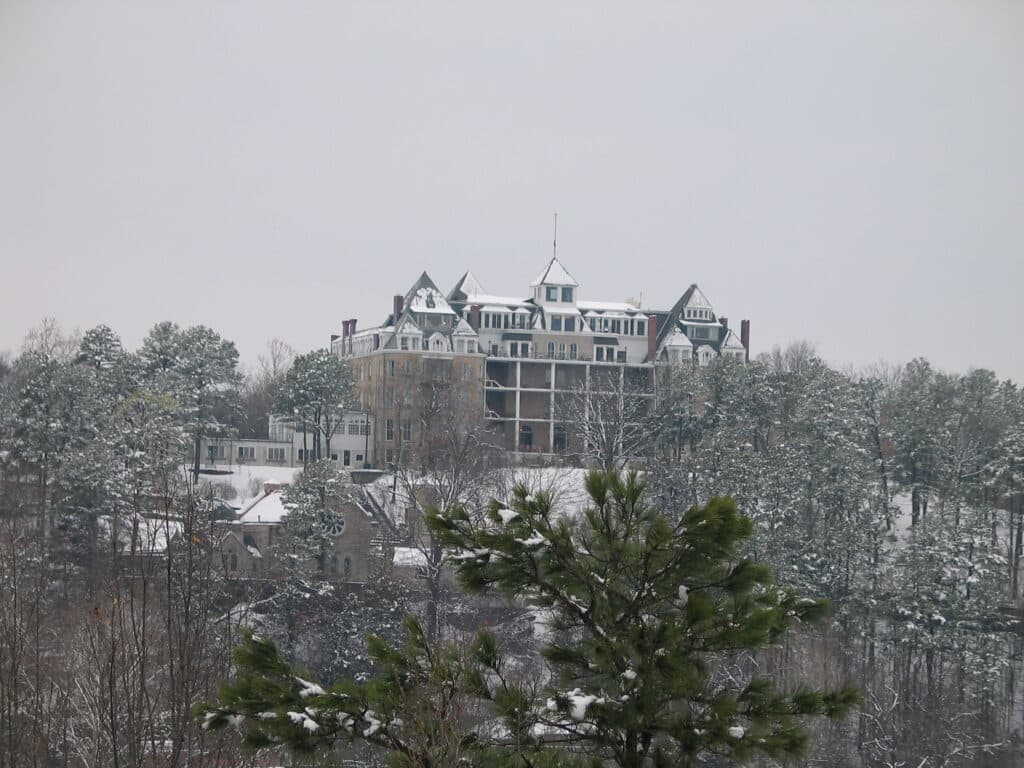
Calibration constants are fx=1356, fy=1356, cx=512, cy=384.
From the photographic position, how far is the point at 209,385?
70562mm

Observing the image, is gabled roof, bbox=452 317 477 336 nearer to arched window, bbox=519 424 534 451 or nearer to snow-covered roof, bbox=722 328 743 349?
arched window, bbox=519 424 534 451

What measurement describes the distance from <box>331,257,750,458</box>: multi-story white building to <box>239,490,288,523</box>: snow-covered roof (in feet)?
62.1

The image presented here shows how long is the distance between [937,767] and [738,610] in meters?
22.6

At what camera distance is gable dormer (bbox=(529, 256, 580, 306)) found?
85262 mm

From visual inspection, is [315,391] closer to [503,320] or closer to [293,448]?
[293,448]

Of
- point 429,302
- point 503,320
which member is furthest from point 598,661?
point 503,320

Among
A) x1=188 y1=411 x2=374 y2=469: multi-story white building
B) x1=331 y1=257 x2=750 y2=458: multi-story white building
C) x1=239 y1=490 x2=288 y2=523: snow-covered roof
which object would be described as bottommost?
x1=239 y1=490 x2=288 y2=523: snow-covered roof

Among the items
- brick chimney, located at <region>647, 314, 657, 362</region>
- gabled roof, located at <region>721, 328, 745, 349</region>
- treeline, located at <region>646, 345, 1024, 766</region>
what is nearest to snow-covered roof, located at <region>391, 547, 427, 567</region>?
treeline, located at <region>646, 345, 1024, 766</region>

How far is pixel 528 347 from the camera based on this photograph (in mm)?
82250

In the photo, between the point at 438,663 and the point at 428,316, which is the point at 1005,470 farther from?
the point at 438,663

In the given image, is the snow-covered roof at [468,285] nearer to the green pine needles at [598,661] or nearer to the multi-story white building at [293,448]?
the multi-story white building at [293,448]

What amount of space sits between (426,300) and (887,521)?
38492 millimetres

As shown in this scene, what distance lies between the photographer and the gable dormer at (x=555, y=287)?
8526 cm

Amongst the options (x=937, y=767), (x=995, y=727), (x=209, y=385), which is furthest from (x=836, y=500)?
(x=209, y=385)
